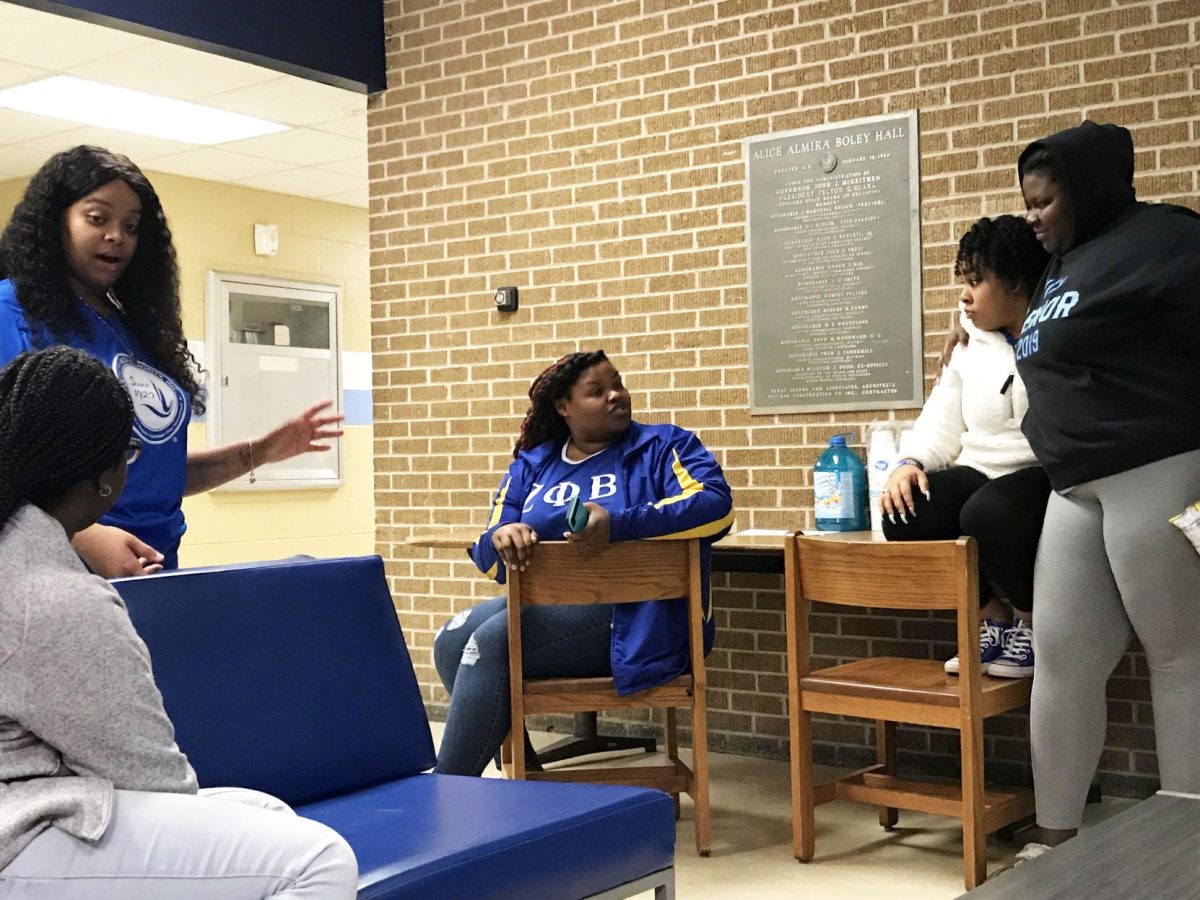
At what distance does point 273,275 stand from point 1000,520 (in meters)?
6.17

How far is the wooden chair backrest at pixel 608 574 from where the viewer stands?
3166 mm

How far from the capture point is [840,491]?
392cm

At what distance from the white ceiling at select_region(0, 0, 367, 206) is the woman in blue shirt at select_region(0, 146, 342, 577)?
2.45 m

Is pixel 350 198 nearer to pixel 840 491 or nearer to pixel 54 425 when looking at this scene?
pixel 840 491

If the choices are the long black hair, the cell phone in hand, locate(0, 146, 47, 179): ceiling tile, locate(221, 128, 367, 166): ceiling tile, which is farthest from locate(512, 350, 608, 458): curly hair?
locate(0, 146, 47, 179): ceiling tile

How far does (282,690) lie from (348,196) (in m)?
6.65

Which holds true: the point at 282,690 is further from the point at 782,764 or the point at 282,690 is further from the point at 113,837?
the point at 782,764

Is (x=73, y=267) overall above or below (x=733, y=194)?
below

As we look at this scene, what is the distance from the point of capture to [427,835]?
2.00 metres

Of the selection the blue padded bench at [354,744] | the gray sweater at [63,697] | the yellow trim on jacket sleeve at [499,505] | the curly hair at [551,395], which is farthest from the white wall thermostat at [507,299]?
the gray sweater at [63,697]

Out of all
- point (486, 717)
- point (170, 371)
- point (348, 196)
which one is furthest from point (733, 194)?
point (348, 196)

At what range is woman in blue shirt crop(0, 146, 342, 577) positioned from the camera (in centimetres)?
239

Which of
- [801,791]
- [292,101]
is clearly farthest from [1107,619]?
[292,101]

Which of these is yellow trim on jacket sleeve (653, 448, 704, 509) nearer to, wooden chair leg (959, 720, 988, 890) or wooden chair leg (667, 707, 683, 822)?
wooden chair leg (667, 707, 683, 822)
